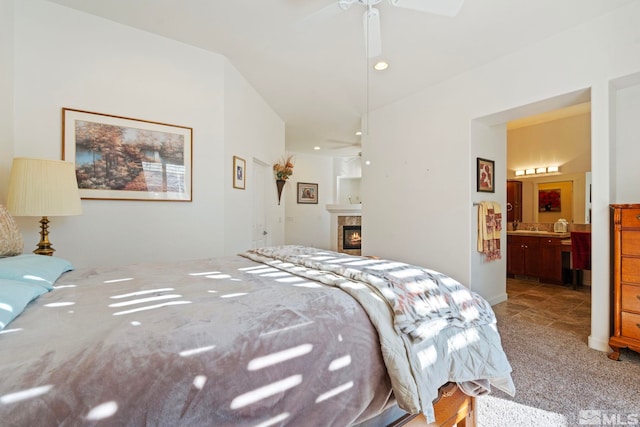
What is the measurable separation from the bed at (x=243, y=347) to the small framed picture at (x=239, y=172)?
6.73 ft

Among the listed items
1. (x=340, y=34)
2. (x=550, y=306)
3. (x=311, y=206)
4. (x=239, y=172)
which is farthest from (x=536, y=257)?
(x=311, y=206)

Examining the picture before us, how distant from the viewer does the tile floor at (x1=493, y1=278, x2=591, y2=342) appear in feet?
A: 9.45

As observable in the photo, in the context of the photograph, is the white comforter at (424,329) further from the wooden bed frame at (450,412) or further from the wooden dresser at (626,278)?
the wooden dresser at (626,278)

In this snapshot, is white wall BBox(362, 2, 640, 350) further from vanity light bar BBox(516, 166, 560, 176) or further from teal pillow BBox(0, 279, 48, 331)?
teal pillow BBox(0, 279, 48, 331)

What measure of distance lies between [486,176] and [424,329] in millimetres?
2989

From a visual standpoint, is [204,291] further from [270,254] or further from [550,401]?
[550,401]

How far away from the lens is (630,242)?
2.11 metres

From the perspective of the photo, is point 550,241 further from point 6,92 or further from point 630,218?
point 6,92

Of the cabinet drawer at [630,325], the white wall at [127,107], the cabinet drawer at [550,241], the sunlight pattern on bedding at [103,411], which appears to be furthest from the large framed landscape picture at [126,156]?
the cabinet drawer at [550,241]

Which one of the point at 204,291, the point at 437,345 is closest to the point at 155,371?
the point at 204,291

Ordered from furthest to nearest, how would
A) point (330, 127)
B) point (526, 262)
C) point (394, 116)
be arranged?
1. point (330, 127)
2. point (526, 262)
3. point (394, 116)

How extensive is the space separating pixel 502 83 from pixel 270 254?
9.73 ft

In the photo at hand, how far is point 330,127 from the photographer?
5.51 meters

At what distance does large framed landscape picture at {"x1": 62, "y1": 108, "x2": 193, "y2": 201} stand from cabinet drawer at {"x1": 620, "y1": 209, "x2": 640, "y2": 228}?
372 centimetres
